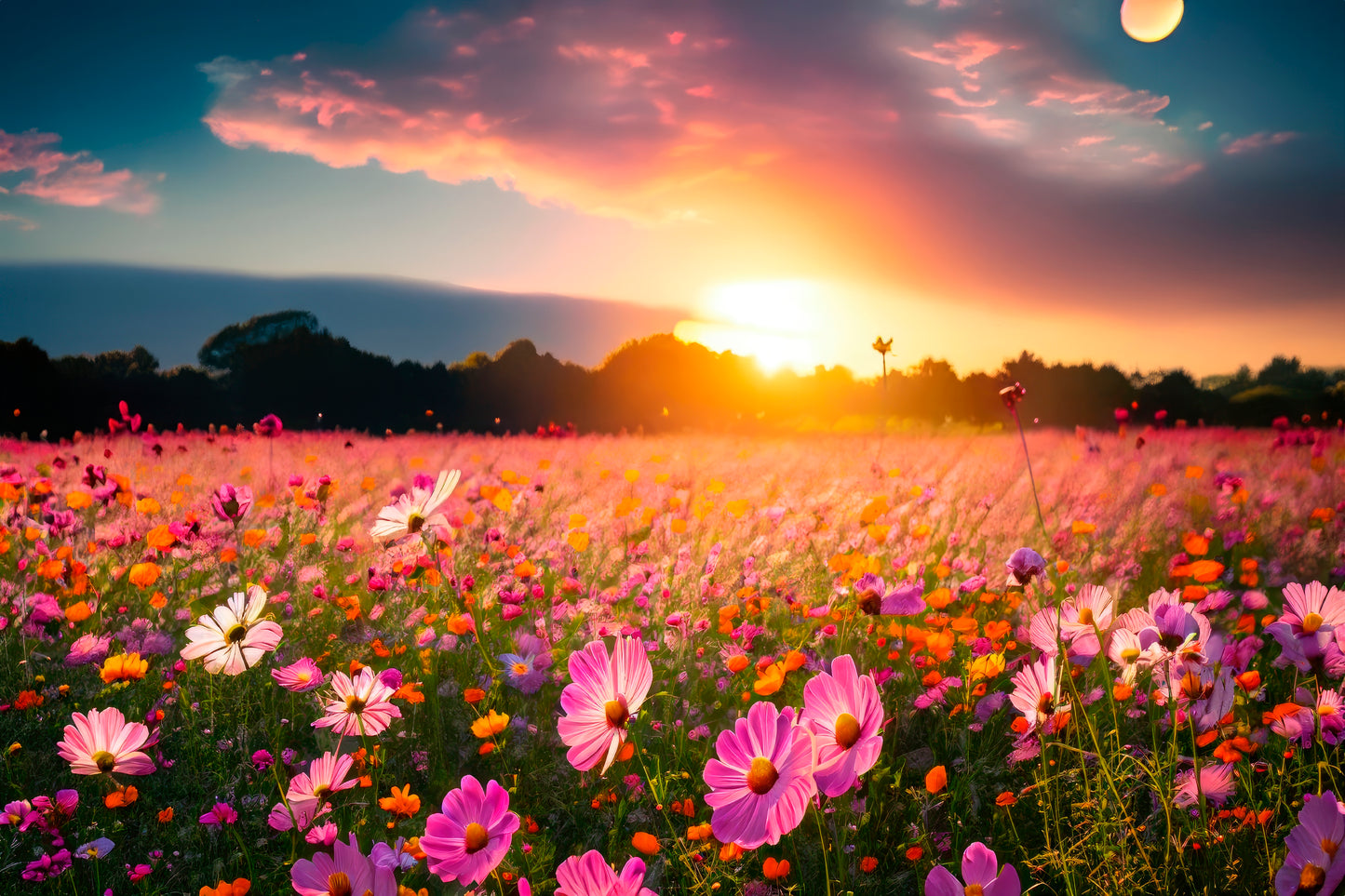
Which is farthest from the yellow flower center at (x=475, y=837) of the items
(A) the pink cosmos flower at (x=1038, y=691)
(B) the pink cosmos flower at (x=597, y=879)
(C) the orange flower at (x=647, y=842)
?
(A) the pink cosmos flower at (x=1038, y=691)

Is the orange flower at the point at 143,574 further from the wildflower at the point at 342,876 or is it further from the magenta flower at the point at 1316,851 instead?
the magenta flower at the point at 1316,851

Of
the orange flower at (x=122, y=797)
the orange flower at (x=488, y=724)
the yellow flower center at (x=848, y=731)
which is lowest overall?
the orange flower at (x=122, y=797)

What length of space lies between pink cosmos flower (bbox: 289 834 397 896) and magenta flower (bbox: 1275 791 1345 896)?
3.46 ft

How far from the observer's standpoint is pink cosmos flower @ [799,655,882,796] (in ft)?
2.41

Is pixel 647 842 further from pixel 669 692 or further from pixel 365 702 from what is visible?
pixel 669 692

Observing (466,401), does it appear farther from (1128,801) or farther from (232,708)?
(1128,801)

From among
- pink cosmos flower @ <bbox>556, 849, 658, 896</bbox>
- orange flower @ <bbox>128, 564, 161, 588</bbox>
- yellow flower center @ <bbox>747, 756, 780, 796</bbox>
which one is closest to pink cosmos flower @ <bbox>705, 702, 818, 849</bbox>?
yellow flower center @ <bbox>747, 756, 780, 796</bbox>

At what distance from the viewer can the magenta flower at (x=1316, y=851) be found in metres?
0.83

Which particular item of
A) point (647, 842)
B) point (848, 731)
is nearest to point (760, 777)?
point (848, 731)

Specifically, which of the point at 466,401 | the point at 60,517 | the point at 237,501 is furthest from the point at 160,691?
the point at 466,401

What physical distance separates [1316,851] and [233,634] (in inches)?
64.9

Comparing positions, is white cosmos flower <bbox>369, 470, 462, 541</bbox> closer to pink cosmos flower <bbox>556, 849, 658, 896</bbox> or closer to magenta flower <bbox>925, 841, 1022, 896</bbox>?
pink cosmos flower <bbox>556, 849, 658, 896</bbox>

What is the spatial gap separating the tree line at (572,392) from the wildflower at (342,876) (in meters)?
9.69

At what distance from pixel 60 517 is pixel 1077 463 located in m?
5.67
